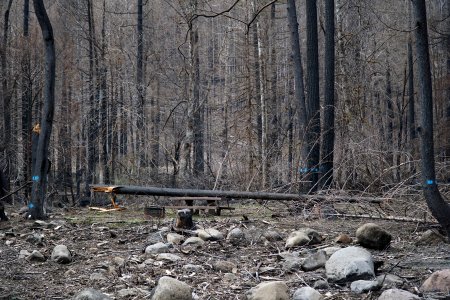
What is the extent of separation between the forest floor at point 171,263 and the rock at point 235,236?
9 cm

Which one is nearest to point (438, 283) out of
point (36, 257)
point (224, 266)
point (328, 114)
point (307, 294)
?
point (307, 294)

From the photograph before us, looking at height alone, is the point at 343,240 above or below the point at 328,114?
below

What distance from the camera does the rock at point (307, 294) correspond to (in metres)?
4.72

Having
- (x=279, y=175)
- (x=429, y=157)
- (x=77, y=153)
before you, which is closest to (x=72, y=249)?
(x=429, y=157)

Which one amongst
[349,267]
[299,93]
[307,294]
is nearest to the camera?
[307,294]

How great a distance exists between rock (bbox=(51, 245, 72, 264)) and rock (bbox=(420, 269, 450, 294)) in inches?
150

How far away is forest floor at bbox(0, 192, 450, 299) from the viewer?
5.33m

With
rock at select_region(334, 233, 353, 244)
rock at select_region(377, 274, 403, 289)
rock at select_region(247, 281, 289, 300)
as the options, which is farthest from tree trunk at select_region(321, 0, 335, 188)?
rock at select_region(247, 281, 289, 300)

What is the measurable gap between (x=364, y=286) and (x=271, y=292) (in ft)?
2.79

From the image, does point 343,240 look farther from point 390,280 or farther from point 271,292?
point 271,292

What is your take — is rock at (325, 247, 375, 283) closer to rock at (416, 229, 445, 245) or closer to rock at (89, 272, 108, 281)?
rock at (416, 229, 445, 245)

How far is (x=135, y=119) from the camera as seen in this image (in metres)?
22.7

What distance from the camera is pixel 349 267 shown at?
5.23 m

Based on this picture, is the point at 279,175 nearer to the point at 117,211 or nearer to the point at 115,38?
the point at 117,211
